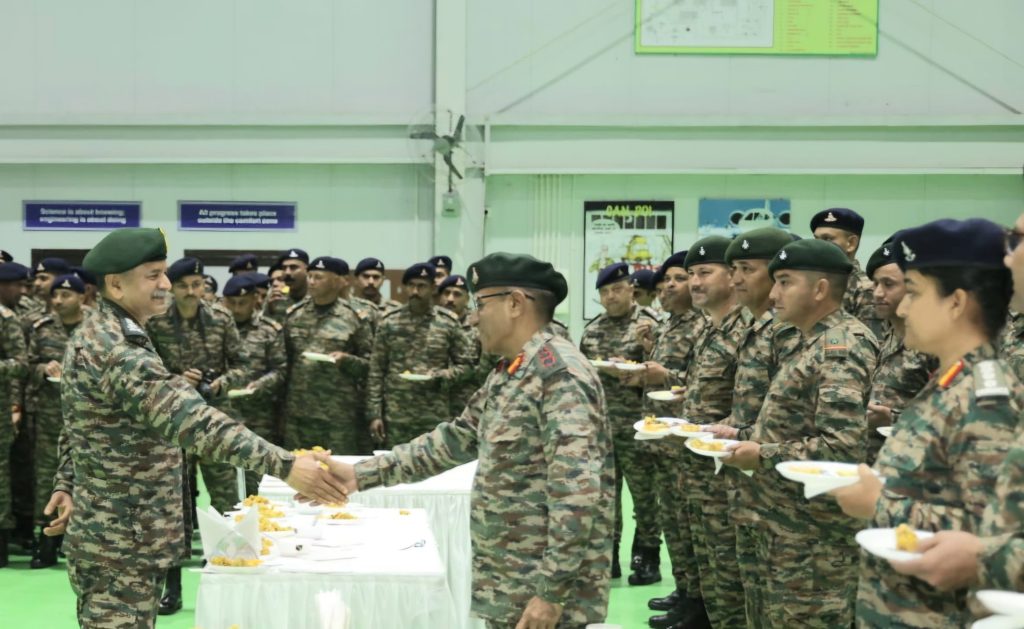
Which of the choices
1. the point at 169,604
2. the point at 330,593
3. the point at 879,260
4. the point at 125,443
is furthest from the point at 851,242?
the point at 169,604

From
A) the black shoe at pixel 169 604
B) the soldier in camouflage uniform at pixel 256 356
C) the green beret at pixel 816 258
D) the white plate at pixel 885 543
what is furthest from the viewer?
the soldier in camouflage uniform at pixel 256 356

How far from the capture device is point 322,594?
124 inches

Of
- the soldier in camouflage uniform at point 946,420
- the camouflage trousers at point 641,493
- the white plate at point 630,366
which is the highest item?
the soldier in camouflage uniform at point 946,420

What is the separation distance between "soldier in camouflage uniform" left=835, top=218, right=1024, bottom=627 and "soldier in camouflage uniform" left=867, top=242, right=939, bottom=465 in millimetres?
1941

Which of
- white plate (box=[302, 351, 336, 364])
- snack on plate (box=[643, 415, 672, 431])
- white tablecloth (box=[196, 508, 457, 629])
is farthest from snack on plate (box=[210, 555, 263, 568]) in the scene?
white plate (box=[302, 351, 336, 364])

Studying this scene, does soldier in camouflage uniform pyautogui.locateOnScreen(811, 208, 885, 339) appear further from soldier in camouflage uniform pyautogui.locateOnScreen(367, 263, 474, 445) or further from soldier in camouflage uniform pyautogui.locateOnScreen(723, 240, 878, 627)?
soldier in camouflage uniform pyautogui.locateOnScreen(367, 263, 474, 445)

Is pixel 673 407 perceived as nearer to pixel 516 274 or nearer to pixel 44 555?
pixel 516 274

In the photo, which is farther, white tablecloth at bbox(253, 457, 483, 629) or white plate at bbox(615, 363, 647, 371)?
white plate at bbox(615, 363, 647, 371)

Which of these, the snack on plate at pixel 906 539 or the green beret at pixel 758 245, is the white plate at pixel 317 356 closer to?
the green beret at pixel 758 245

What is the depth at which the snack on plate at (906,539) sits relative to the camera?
6.30ft

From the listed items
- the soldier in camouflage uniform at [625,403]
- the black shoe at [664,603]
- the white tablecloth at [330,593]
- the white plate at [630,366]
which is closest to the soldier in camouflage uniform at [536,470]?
the white tablecloth at [330,593]

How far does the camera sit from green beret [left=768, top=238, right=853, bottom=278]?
11.4 ft

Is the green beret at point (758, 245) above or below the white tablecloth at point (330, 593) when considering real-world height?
above

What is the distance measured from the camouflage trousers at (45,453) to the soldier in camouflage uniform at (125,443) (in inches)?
147
